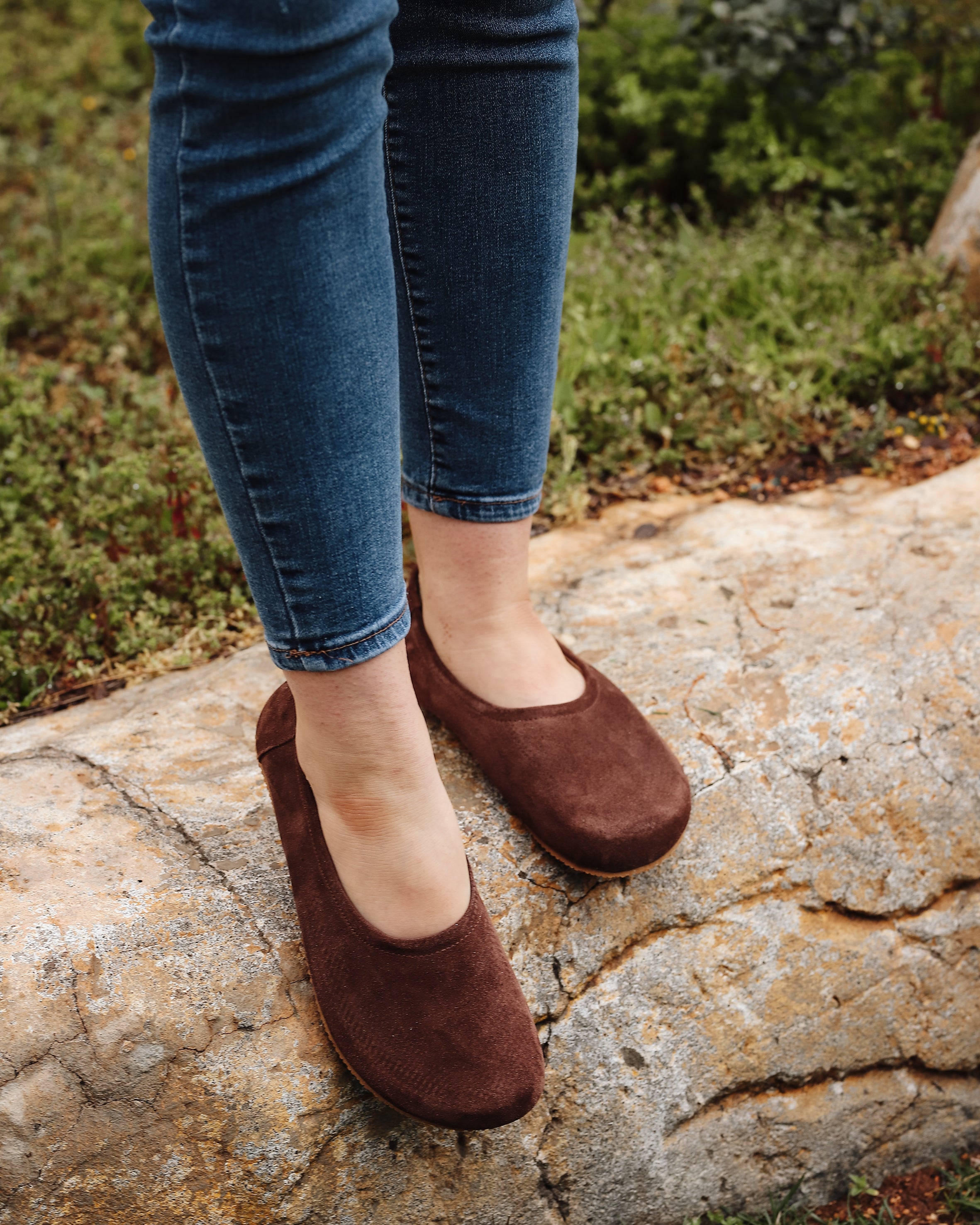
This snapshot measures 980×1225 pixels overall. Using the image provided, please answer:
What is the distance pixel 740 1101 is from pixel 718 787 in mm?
456

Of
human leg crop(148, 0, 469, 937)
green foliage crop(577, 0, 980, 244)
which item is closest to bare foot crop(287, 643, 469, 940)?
human leg crop(148, 0, 469, 937)

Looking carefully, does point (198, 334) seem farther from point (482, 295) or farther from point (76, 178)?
point (76, 178)

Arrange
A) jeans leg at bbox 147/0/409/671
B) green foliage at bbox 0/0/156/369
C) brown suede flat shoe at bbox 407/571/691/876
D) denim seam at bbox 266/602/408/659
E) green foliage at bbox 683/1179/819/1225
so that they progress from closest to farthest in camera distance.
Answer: jeans leg at bbox 147/0/409/671 → denim seam at bbox 266/602/408/659 → brown suede flat shoe at bbox 407/571/691/876 → green foliage at bbox 683/1179/819/1225 → green foliage at bbox 0/0/156/369

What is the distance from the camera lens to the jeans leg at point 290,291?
813 mm

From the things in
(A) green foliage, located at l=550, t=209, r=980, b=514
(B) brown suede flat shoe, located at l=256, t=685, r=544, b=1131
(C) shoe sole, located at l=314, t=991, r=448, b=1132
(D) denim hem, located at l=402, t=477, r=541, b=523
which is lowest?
(A) green foliage, located at l=550, t=209, r=980, b=514

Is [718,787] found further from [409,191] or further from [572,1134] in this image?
[409,191]

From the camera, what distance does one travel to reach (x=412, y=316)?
1.22 m

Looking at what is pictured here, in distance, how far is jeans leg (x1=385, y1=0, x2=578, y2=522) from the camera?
1121 mm

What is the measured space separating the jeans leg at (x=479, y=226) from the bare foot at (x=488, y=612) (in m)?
0.04

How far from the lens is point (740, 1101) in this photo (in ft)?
4.91

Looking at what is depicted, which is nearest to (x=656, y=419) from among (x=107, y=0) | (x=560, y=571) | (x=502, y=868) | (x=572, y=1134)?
(x=560, y=571)

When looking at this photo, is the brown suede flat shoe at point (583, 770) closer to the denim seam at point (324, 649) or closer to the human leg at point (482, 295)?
the human leg at point (482, 295)

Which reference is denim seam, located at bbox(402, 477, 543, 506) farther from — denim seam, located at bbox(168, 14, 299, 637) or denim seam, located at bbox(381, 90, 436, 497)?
denim seam, located at bbox(168, 14, 299, 637)

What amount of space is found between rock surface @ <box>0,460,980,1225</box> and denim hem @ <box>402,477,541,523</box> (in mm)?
396
